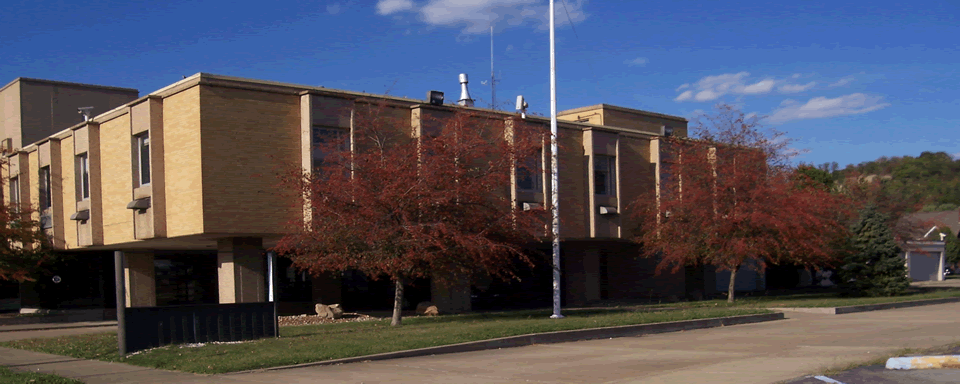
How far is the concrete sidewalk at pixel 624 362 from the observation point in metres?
11.3

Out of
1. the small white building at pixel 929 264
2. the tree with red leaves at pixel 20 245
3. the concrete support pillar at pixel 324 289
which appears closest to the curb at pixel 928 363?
the concrete support pillar at pixel 324 289

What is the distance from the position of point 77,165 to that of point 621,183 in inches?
788

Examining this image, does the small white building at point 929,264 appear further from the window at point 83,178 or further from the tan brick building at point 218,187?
the window at point 83,178

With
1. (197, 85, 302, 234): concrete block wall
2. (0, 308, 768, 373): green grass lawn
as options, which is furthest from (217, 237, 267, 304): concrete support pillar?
(0, 308, 768, 373): green grass lawn

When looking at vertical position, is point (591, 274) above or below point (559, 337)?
below

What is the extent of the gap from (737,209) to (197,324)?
19.2 metres

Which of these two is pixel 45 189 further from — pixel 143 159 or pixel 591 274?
pixel 591 274

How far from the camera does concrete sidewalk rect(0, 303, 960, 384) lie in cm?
1131

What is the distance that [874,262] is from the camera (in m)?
33.2

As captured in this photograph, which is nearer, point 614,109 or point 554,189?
point 554,189

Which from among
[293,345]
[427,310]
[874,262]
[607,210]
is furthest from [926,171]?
[293,345]

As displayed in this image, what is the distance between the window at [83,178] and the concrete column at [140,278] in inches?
107

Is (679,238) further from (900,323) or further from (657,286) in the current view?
(900,323)

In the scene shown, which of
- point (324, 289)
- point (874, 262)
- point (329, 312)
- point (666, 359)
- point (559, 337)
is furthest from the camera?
point (874, 262)
